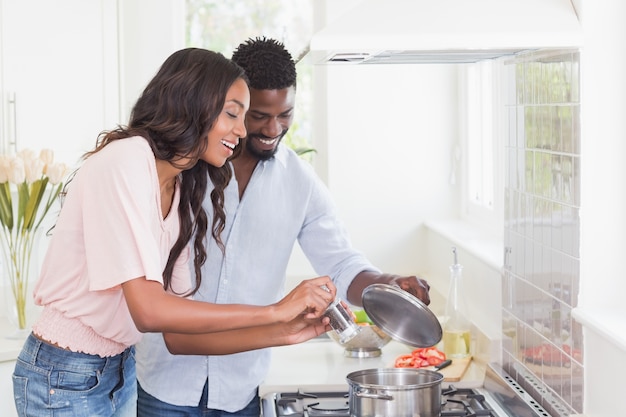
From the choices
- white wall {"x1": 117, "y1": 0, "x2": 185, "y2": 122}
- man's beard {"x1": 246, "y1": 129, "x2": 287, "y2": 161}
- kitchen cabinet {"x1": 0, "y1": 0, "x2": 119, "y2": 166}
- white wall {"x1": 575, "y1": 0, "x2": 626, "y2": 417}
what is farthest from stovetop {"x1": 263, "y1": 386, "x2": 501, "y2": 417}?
white wall {"x1": 117, "y1": 0, "x2": 185, "y2": 122}

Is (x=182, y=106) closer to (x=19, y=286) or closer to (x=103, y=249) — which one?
(x=103, y=249)

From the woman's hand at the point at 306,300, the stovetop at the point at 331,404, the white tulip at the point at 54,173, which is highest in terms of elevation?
the white tulip at the point at 54,173

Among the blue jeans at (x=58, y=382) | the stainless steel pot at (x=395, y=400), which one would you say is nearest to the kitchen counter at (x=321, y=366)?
the stainless steel pot at (x=395, y=400)

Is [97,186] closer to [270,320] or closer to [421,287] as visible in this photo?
[270,320]

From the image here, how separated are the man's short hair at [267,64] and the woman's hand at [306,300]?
1.62ft

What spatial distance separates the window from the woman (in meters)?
1.53

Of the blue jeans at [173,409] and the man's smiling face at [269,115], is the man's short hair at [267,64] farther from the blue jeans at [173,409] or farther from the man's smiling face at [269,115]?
the blue jeans at [173,409]

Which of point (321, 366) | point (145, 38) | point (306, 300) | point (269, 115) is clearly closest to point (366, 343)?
point (321, 366)

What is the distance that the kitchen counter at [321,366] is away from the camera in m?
2.29

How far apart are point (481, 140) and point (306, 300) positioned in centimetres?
207

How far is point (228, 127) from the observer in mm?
1792

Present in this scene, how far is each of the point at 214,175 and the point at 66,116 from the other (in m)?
1.52

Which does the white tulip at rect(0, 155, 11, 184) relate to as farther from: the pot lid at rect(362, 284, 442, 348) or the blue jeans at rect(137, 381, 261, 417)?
the pot lid at rect(362, 284, 442, 348)

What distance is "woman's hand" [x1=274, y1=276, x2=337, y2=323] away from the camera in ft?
5.55
